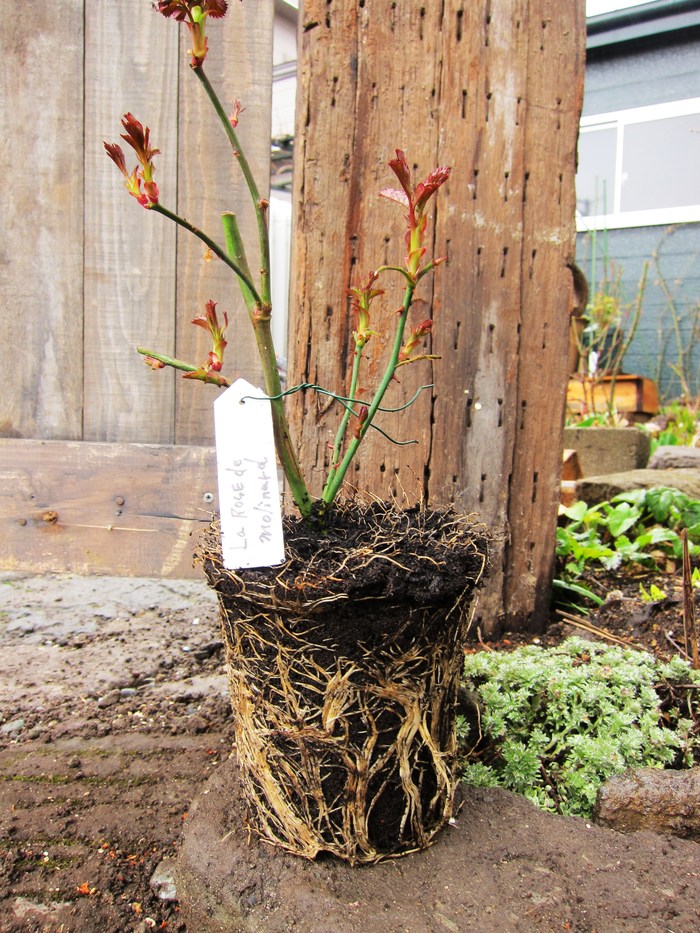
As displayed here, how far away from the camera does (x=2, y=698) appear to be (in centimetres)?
171

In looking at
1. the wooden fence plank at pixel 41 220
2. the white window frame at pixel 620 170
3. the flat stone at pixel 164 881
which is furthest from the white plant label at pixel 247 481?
the white window frame at pixel 620 170

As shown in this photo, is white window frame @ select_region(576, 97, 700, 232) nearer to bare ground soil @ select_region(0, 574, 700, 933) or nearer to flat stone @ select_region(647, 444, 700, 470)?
flat stone @ select_region(647, 444, 700, 470)

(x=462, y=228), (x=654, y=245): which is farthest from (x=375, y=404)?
(x=654, y=245)

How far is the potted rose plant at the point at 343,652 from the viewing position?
1065 mm

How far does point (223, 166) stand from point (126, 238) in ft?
1.14

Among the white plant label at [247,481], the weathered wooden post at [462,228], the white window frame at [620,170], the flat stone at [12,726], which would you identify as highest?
the white window frame at [620,170]

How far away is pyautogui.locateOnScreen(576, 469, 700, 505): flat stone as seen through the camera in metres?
2.76

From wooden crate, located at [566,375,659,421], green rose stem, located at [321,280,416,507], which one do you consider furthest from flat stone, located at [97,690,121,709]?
wooden crate, located at [566,375,659,421]

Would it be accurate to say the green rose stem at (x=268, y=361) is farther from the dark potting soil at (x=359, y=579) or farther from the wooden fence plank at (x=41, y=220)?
the wooden fence plank at (x=41, y=220)

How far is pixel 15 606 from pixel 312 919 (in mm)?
1357

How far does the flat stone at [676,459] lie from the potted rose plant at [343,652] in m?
2.88

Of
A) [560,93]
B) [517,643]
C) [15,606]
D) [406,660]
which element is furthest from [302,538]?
[560,93]

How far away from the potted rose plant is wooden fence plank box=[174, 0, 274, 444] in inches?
35.5

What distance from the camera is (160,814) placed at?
4.61 feet
